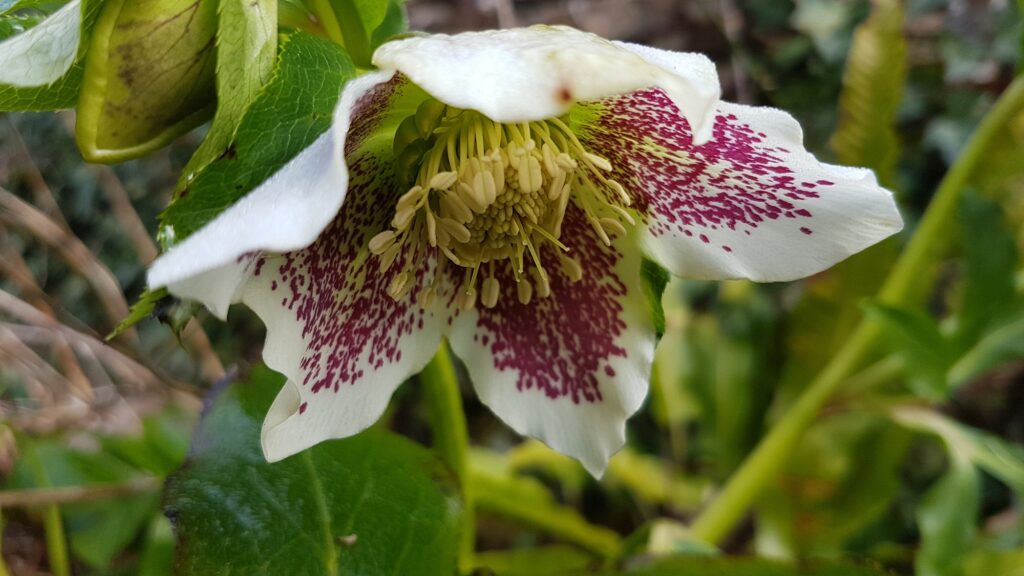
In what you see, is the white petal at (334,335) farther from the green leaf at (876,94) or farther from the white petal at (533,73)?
the green leaf at (876,94)

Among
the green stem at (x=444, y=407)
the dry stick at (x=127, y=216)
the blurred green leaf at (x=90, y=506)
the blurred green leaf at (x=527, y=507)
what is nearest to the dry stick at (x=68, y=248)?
the dry stick at (x=127, y=216)

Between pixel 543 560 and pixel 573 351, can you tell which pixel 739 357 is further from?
pixel 573 351

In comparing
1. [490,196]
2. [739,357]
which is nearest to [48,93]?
[490,196]

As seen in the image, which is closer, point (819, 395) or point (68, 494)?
point (68, 494)

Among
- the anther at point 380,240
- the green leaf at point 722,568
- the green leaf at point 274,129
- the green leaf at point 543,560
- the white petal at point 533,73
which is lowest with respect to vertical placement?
the green leaf at point 543,560

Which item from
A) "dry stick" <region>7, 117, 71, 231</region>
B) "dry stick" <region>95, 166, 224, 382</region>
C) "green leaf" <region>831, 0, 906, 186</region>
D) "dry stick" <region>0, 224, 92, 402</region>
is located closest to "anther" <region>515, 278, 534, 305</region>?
"green leaf" <region>831, 0, 906, 186</region>

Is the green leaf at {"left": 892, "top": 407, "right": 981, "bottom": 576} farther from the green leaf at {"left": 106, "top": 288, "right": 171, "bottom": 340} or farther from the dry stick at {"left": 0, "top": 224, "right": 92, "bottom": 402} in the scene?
the dry stick at {"left": 0, "top": 224, "right": 92, "bottom": 402}

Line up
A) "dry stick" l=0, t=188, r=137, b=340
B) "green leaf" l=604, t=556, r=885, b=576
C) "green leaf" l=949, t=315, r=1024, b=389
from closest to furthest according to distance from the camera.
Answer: "green leaf" l=604, t=556, r=885, b=576
"green leaf" l=949, t=315, r=1024, b=389
"dry stick" l=0, t=188, r=137, b=340
